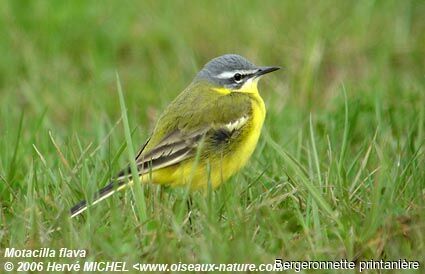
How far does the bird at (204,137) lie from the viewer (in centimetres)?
620

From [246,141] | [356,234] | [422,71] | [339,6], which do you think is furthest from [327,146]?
[339,6]

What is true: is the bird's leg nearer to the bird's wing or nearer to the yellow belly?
the yellow belly

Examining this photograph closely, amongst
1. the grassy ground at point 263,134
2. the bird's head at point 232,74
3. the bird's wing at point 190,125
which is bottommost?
the grassy ground at point 263,134

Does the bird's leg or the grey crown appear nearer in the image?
the bird's leg

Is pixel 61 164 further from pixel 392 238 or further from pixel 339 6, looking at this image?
pixel 339 6

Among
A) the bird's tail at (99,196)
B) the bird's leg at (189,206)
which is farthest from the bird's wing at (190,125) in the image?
the bird's tail at (99,196)

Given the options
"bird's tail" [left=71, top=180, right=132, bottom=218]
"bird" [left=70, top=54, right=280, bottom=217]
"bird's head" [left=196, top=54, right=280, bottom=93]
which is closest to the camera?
"bird's tail" [left=71, top=180, right=132, bottom=218]

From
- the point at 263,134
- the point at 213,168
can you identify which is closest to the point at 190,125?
the point at 213,168

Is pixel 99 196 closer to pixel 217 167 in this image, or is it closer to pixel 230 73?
pixel 217 167

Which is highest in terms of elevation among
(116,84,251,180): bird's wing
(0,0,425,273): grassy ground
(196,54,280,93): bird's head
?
(196,54,280,93): bird's head

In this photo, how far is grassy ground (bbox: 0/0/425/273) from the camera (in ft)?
16.8

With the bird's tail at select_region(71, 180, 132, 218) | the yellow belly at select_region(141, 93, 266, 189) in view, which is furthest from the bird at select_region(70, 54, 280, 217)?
the bird's tail at select_region(71, 180, 132, 218)

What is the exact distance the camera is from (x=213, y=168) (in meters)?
6.34

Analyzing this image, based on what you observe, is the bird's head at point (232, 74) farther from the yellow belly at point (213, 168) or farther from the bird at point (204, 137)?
the yellow belly at point (213, 168)
